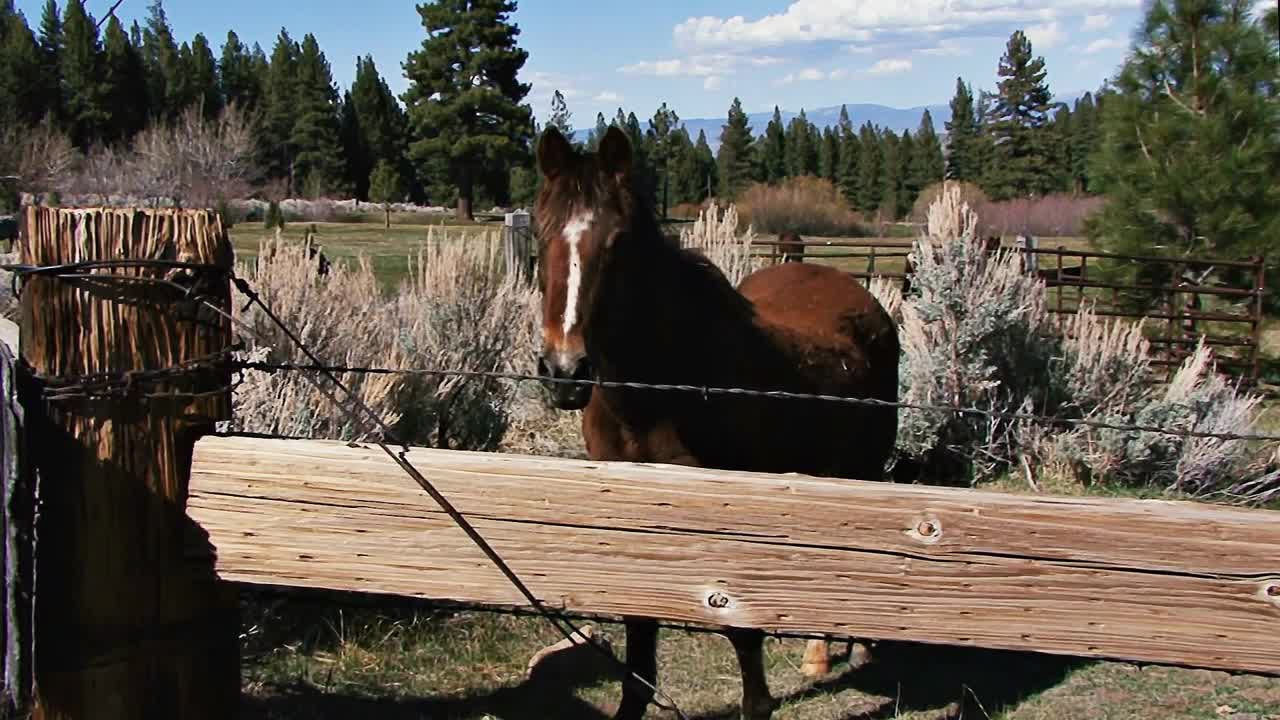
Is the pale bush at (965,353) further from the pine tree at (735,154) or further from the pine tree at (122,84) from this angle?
the pine tree at (735,154)

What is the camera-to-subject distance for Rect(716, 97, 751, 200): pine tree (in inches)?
2505

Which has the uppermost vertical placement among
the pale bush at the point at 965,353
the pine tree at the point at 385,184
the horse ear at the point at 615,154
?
the pine tree at the point at 385,184

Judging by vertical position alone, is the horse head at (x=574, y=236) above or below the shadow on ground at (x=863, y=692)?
above

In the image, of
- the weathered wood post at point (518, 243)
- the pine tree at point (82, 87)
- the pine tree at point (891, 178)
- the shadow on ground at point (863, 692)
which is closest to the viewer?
the shadow on ground at point (863, 692)

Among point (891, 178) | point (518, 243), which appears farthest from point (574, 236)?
point (891, 178)

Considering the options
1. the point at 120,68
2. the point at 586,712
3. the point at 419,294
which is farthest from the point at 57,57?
the point at 586,712

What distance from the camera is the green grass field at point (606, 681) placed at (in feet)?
13.6

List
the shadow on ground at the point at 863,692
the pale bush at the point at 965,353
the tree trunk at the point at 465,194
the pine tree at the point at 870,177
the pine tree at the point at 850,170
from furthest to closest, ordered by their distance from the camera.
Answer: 1. the pine tree at the point at 850,170
2. the pine tree at the point at 870,177
3. the tree trunk at the point at 465,194
4. the pale bush at the point at 965,353
5. the shadow on ground at the point at 863,692

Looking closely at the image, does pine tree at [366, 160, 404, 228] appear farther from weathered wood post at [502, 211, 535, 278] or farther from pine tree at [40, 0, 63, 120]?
weathered wood post at [502, 211, 535, 278]

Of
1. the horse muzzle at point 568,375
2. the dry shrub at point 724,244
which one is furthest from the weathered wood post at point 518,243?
the horse muzzle at point 568,375

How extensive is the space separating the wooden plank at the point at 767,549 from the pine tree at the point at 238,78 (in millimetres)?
62994

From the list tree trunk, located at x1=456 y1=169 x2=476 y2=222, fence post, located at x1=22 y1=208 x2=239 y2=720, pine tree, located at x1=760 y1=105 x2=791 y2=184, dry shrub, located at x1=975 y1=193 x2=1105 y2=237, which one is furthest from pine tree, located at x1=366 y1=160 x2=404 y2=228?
fence post, located at x1=22 y1=208 x2=239 y2=720

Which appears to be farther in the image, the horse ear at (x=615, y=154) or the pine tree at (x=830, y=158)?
the pine tree at (x=830, y=158)

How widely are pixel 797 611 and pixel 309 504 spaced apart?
Answer: 0.94 metres
